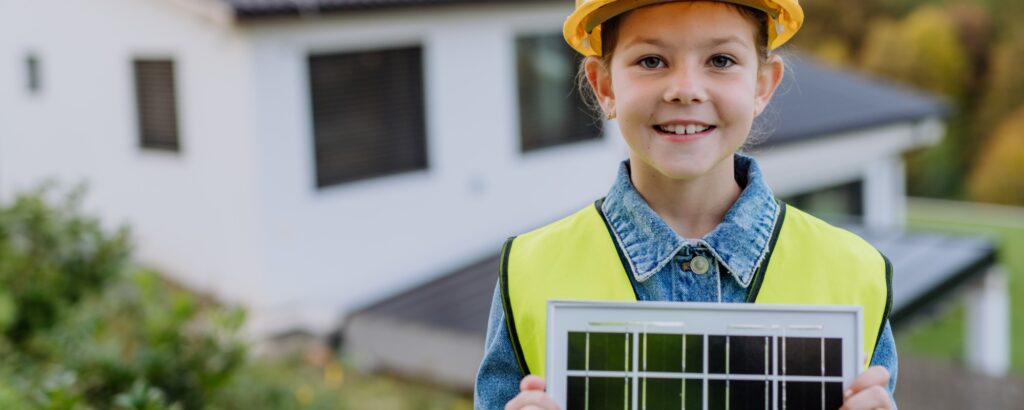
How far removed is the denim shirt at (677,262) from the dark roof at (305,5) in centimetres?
801

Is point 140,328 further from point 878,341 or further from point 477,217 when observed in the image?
point 477,217

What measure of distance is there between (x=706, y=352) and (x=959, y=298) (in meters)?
17.6

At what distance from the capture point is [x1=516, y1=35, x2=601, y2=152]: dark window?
40.9 ft

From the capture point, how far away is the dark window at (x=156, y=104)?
437 inches

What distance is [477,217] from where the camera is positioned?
1228 cm

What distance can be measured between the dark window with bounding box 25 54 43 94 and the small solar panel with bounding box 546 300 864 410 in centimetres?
1186

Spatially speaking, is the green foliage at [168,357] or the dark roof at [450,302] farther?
the dark roof at [450,302]

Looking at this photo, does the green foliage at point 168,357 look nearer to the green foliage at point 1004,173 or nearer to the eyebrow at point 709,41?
the eyebrow at point 709,41

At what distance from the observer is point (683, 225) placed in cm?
222

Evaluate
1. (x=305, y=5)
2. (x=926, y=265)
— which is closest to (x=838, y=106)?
(x=926, y=265)

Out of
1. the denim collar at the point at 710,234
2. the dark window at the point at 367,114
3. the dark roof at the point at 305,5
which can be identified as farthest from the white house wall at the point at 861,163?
the denim collar at the point at 710,234

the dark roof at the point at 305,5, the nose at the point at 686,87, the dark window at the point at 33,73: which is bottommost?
the nose at the point at 686,87

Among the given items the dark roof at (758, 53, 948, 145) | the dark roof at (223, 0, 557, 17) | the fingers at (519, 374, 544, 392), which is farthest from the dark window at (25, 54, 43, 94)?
the fingers at (519, 374, 544, 392)

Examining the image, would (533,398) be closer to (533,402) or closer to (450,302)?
(533,402)
